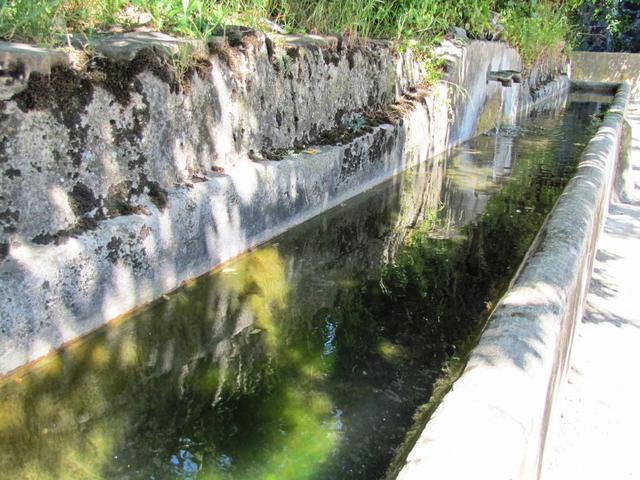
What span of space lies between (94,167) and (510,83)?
25.6 feet

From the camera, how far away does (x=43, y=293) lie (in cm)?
227

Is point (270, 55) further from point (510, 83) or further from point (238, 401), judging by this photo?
point (510, 83)

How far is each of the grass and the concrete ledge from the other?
84.4 inches

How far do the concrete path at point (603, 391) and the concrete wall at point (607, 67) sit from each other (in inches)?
592

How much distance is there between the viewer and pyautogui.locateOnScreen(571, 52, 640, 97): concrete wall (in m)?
16.8

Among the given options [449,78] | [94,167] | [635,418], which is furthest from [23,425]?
[449,78]

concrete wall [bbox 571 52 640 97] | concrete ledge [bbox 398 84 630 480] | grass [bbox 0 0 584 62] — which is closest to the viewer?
concrete ledge [bbox 398 84 630 480]

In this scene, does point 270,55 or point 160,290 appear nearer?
point 160,290

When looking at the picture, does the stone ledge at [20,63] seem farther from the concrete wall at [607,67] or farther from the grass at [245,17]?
the concrete wall at [607,67]

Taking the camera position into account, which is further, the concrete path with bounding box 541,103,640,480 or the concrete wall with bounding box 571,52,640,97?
the concrete wall with bounding box 571,52,640,97

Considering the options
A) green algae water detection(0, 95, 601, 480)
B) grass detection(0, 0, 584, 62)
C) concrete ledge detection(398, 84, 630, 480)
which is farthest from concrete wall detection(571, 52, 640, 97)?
concrete ledge detection(398, 84, 630, 480)

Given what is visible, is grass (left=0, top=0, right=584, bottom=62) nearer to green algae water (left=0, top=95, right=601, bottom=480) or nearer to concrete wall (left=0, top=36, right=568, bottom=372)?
concrete wall (left=0, top=36, right=568, bottom=372)

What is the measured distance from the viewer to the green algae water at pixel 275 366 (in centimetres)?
197

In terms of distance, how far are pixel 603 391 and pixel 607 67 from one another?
17079 millimetres
